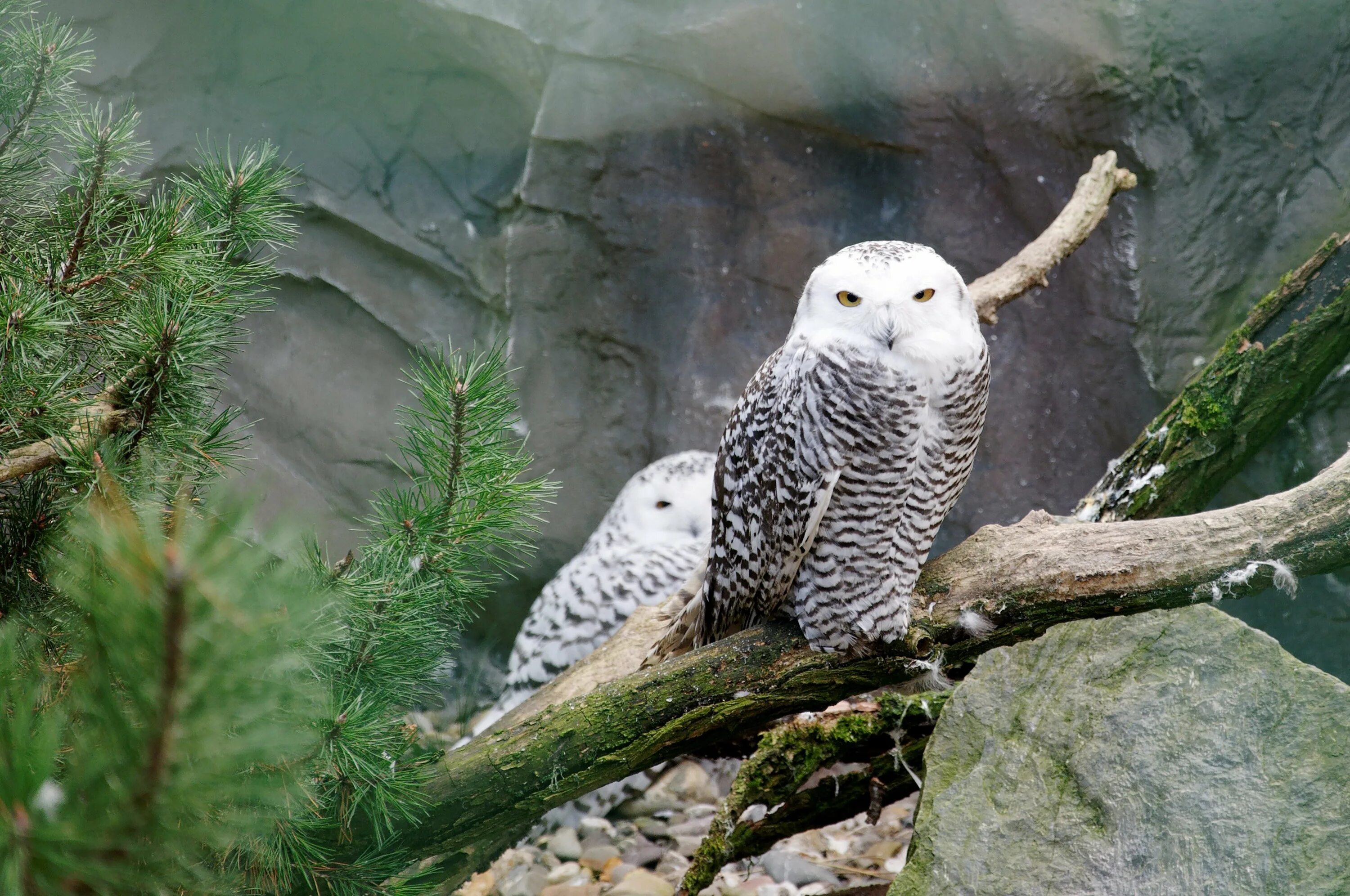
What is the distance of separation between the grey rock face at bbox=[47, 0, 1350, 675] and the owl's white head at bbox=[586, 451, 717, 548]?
48 cm

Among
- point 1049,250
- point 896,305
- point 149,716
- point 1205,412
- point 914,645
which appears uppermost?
point 1049,250

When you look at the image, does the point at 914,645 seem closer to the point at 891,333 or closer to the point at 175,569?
the point at 891,333

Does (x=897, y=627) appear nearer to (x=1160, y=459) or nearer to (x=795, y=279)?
(x=1160, y=459)

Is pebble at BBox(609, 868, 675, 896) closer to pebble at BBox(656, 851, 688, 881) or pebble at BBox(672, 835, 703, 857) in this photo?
pebble at BBox(656, 851, 688, 881)

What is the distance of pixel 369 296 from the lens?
4.08 metres

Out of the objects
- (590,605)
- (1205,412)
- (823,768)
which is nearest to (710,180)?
(590,605)

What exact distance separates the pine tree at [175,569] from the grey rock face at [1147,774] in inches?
44.2

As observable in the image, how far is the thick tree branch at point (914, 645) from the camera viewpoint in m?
1.81

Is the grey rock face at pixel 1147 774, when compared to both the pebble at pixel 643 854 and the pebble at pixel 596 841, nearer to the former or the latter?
the pebble at pixel 643 854

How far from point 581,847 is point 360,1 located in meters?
3.32

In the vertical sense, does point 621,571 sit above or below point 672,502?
below

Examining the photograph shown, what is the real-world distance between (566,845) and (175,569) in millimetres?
3000

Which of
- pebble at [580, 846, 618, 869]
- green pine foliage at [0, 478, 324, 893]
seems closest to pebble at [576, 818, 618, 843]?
pebble at [580, 846, 618, 869]

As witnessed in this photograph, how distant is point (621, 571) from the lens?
356 cm
